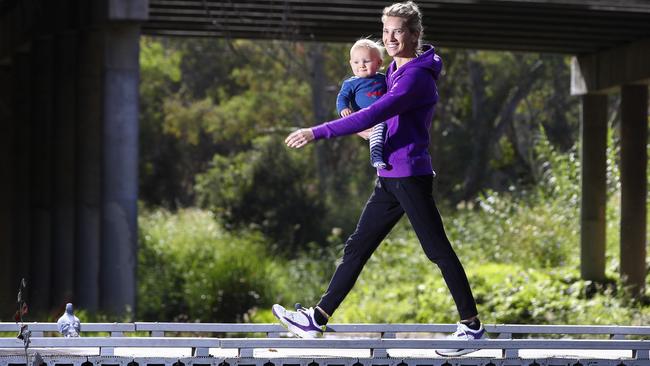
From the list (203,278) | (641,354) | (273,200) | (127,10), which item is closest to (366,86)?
(641,354)

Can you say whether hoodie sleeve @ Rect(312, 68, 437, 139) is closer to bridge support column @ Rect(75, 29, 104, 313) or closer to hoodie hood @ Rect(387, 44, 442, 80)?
hoodie hood @ Rect(387, 44, 442, 80)

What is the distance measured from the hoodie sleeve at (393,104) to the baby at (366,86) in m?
0.24

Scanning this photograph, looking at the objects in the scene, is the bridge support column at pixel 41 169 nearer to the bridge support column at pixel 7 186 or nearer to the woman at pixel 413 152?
the bridge support column at pixel 7 186

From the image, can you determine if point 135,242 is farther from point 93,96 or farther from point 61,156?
point 61,156

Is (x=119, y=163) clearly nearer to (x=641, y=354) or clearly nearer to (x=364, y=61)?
(x=364, y=61)

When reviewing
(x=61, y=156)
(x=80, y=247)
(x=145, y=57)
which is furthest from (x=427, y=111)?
(x=145, y=57)

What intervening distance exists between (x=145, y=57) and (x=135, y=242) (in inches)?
1205

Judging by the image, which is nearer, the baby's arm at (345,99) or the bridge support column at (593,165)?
the baby's arm at (345,99)

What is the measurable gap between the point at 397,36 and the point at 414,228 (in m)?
1.07

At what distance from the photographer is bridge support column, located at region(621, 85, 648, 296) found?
20.5 m

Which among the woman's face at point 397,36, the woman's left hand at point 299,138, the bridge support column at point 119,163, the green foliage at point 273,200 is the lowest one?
the woman's left hand at point 299,138

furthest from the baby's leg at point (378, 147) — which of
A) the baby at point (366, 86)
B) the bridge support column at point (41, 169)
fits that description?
the bridge support column at point (41, 169)

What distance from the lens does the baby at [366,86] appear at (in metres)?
7.44

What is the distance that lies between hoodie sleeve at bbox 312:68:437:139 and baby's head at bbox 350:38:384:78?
244 millimetres
